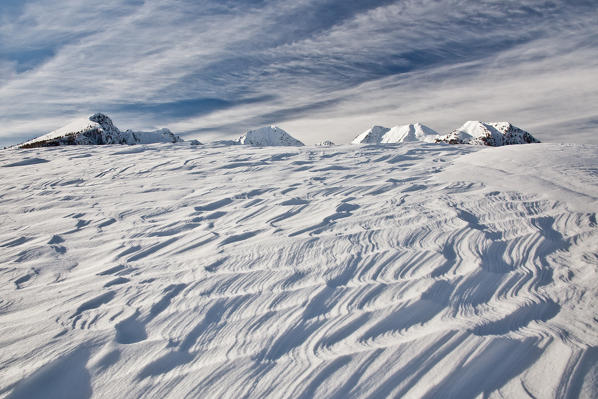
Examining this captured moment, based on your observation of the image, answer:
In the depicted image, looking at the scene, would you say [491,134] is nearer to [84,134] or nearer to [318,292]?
[84,134]

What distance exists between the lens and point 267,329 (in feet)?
5.49

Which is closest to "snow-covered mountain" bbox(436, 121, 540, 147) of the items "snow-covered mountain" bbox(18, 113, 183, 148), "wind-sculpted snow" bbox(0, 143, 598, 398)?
"snow-covered mountain" bbox(18, 113, 183, 148)

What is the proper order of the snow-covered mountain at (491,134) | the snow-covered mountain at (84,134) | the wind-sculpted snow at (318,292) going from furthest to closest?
the snow-covered mountain at (491,134)
the snow-covered mountain at (84,134)
the wind-sculpted snow at (318,292)

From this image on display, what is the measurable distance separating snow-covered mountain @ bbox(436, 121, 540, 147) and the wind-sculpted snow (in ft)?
494

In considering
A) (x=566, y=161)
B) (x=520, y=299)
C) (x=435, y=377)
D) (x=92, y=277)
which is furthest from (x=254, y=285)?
(x=566, y=161)

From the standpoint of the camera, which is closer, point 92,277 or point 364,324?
point 364,324

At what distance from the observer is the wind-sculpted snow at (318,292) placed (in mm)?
1404

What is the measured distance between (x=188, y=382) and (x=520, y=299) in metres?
1.84

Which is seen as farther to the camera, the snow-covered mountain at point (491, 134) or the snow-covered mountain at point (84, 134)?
the snow-covered mountain at point (491, 134)

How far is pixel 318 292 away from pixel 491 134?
181670 millimetres

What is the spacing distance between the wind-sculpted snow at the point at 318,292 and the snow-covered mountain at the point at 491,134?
151 m

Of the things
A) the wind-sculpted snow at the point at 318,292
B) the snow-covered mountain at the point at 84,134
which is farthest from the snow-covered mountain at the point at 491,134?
the wind-sculpted snow at the point at 318,292

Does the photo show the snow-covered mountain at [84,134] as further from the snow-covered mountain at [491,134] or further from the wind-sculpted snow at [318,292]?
the snow-covered mountain at [491,134]

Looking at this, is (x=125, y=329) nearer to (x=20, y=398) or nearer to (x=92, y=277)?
(x=20, y=398)
